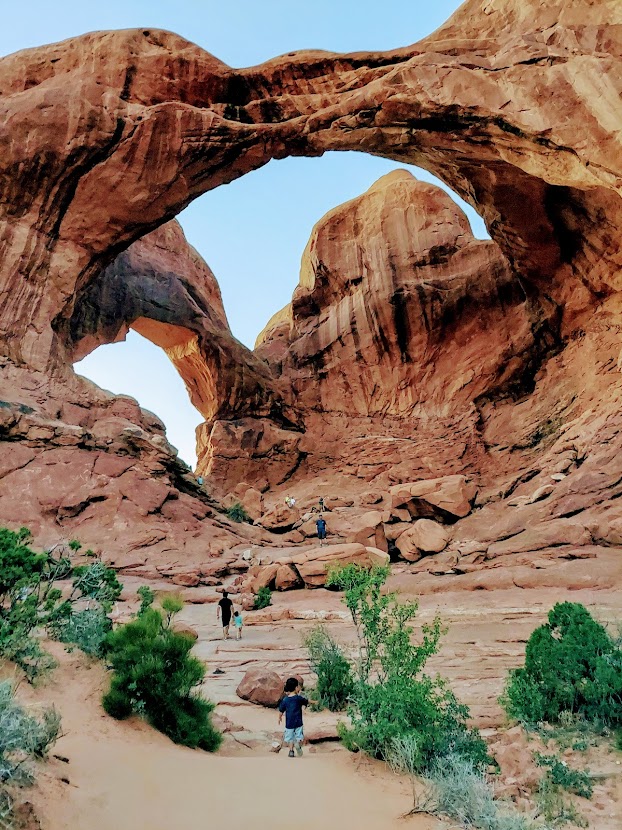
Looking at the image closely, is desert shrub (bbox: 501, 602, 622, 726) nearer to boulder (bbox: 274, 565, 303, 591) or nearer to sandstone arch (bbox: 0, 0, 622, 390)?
boulder (bbox: 274, 565, 303, 591)

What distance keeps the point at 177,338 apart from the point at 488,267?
17.5 m

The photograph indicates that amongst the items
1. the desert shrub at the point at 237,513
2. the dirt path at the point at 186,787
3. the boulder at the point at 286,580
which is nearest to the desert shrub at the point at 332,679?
the dirt path at the point at 186,787

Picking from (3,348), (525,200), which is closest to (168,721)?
(3,348)

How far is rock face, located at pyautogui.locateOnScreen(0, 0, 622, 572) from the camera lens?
17.0 metres

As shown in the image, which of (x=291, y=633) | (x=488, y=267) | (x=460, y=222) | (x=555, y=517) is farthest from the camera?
(x=460, y=222)

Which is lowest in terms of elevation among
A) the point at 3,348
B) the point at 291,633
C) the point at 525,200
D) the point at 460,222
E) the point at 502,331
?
the point at 291,633

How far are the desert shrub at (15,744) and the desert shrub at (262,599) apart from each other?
32.6 ft

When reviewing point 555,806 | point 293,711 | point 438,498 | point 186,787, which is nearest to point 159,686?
Answer: point 186,787

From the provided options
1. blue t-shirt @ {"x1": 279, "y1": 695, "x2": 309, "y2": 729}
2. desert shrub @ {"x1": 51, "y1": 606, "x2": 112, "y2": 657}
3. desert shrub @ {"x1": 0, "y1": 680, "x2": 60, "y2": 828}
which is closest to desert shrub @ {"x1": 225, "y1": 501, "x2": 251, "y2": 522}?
desert shrub @ {"x1": 51, "y1": 606, "x2": 112, "y2": 657}

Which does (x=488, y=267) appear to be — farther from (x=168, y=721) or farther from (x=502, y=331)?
(x=168, y=721)

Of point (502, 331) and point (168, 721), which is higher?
point (502, 331)

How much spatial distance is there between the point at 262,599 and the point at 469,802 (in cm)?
1027

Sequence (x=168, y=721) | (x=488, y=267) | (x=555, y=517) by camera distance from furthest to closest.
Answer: (x=488, y=267)
(x=555, y=517)
(x=168, y=721)

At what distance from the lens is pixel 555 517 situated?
1702 centimetres
